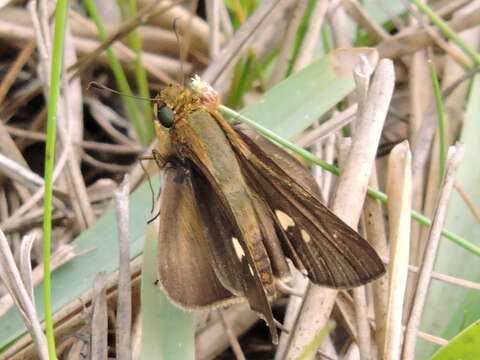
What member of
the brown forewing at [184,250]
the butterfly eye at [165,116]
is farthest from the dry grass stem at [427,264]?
the butterfly eye at [165,116]

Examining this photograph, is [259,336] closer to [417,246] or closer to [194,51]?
[417,246]

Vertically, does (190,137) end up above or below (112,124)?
below

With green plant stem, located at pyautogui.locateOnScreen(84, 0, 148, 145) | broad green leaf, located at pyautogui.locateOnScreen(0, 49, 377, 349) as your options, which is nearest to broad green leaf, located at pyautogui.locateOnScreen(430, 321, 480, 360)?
broad green leaf, located at pyautogui.locateOnScreen(0, 49, 377, 349)

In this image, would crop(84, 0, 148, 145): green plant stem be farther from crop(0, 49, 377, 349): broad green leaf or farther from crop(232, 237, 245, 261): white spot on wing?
crop(232, 237, 245, 261): white spot on wing

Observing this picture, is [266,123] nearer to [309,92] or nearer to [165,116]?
[309,92]

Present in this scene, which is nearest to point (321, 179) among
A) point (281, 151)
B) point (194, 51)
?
point (281, 151)
